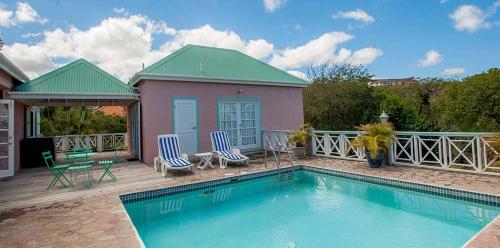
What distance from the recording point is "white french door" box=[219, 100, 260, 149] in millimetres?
12672

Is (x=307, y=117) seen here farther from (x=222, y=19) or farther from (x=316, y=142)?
(x=222, y=19)

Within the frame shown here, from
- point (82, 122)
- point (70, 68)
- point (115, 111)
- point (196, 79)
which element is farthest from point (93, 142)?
point (115, 111)

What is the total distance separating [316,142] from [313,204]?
5.46 meters

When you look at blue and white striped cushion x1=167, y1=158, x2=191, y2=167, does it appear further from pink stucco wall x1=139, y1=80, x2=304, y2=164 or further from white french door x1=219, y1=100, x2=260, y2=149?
white french door x1=219, y1=100, x2=260, y2=149

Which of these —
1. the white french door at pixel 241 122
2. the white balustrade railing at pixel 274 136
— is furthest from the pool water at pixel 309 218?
the white balustrade railing at pixel 274 136

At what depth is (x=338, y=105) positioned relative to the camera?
62.1 ft

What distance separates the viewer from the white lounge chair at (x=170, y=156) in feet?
28.6

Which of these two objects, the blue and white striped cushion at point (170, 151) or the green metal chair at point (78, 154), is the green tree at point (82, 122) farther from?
the blue and white striped cushion at point (170, 151)

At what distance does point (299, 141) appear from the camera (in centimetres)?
1159

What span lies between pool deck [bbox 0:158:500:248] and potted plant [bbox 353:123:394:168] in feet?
1.26

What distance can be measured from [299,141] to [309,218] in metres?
5.69

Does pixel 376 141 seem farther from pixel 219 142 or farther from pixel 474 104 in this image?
pixel 474 104

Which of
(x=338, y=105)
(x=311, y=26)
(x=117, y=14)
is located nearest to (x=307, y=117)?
(x=338, y=105)

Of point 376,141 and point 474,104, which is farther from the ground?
point 474,104
